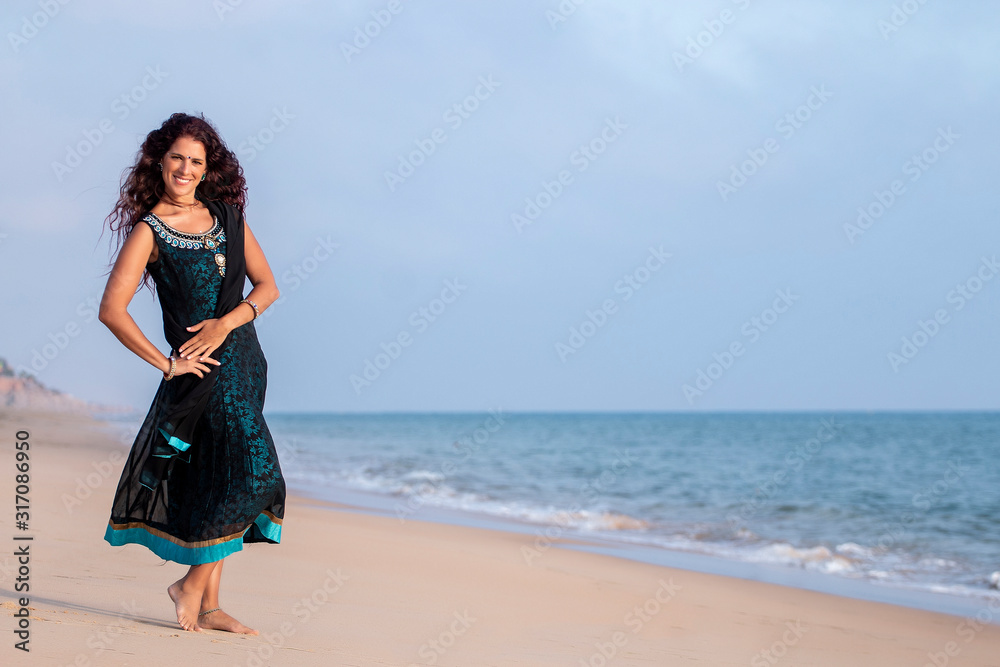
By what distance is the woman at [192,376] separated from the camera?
2625mm

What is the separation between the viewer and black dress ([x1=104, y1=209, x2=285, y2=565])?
2654 mm

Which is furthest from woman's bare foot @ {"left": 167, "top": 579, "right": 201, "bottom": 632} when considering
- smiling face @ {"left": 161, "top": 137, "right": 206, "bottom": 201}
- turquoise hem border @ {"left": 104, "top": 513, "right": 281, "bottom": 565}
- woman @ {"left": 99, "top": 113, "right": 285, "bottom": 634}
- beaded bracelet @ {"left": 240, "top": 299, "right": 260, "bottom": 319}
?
smiling face @ {"left": 161, "top": 137, "right": 206, "bottom": 201}

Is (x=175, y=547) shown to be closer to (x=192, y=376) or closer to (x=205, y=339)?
(x=192, y=376)

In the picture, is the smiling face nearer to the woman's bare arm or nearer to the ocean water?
the woman's bare arm

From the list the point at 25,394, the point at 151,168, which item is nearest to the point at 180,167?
the point at 151,168

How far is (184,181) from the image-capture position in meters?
2.75

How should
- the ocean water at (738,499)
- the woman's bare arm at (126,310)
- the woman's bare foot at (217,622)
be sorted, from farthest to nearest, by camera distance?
the ocean water at (738,499) → the woman's bare foot at (217,622) → the woman's bare arm at (126,310)

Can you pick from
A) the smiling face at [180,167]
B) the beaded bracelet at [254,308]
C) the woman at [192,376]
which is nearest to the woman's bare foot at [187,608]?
the woman at [192,376]

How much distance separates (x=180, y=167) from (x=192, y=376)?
28.2 inches

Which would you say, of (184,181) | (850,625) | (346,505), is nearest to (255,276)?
(184,181)

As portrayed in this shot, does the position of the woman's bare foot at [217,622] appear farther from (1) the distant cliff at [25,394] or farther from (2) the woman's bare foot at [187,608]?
(1) the distant cliff at [25,394]

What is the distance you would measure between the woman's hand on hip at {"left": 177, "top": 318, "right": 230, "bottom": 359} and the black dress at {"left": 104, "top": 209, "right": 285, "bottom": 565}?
49mm

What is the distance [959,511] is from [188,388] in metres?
12.5

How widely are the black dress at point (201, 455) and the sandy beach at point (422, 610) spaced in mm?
344
